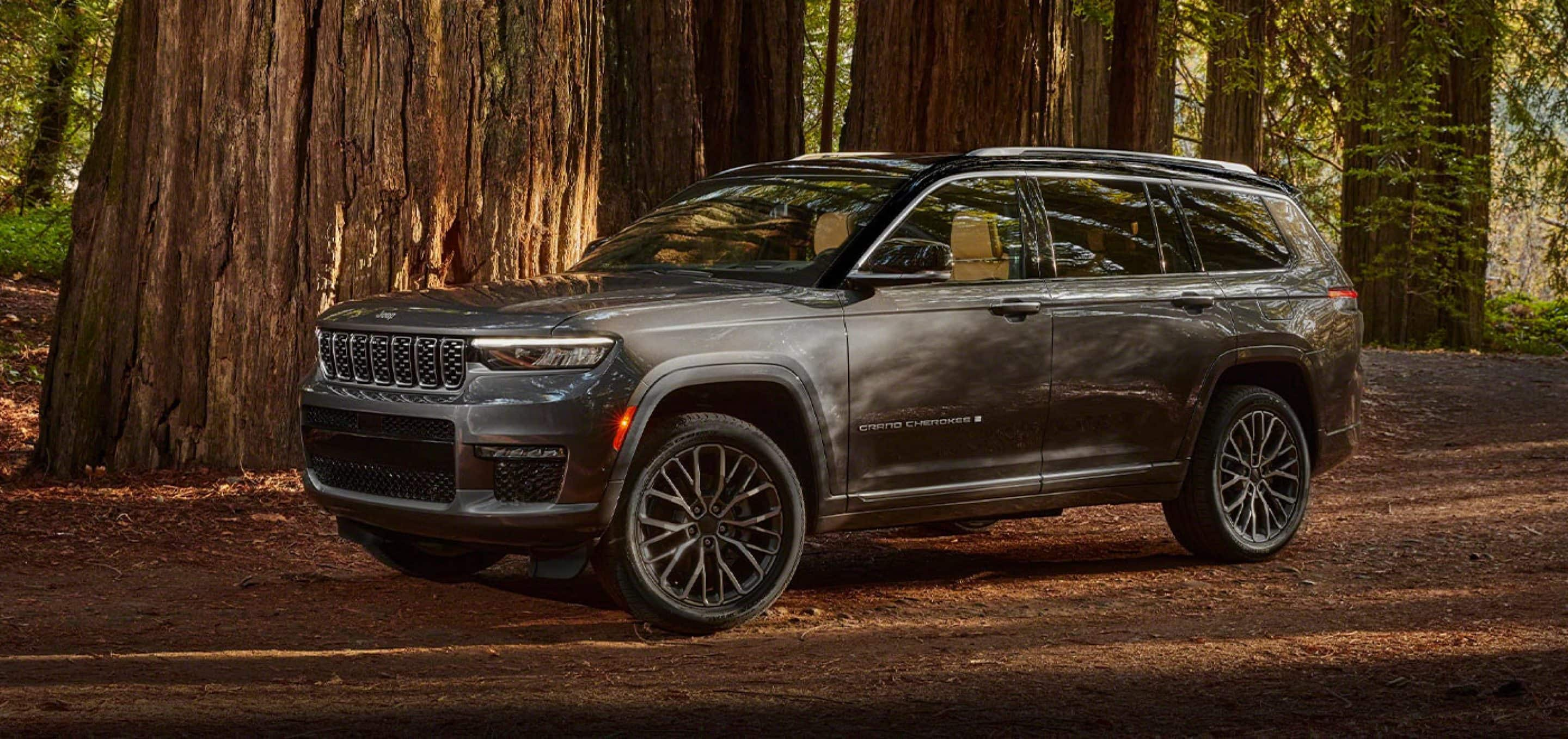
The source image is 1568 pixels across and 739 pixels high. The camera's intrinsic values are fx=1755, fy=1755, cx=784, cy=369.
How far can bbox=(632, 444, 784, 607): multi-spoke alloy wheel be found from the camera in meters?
6.54

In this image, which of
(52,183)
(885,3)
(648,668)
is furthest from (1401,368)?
(52,183)

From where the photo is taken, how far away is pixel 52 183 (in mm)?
26234

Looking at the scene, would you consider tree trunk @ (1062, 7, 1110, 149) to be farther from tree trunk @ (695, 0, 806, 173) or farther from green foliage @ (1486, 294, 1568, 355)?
tree trunk @ (695, 0, 806, 173)

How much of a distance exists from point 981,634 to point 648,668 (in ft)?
4.76

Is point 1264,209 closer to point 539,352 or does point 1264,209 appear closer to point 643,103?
point 539,352

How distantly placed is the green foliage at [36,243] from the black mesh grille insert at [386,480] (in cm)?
1309

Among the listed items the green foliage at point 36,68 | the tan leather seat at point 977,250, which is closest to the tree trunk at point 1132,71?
the tan leather seat at point 977,250

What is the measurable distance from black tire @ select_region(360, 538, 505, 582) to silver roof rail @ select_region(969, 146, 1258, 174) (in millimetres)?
2787

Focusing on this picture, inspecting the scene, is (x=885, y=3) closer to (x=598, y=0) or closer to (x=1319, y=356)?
(x=598, y=0)

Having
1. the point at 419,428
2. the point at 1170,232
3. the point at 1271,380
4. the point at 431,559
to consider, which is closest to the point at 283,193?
the point at 431,559

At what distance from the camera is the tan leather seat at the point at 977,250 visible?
7453 mm

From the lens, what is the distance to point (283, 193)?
9.55m

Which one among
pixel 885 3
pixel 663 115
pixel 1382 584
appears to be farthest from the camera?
pixel 885 3

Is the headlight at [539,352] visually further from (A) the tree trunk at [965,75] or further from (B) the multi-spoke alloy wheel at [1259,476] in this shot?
(A) the tree trunk at [965,75]
